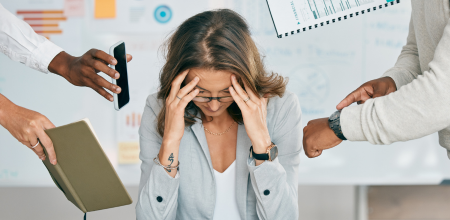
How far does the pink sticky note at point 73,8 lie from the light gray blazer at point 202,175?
3.31 feet

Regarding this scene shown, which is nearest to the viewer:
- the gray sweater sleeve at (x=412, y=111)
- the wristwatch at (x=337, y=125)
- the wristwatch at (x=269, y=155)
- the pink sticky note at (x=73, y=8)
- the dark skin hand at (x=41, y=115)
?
the gray sweater sleeve at (x=412, y=111)

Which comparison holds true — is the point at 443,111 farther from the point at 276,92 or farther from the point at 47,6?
the point at 47,6

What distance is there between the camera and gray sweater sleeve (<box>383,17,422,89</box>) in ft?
3.29

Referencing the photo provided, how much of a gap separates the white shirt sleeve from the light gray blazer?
47cm

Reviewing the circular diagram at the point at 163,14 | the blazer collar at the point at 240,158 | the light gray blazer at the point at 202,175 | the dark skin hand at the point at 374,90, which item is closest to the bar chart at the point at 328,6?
the dark skin hand at the point at 374,90

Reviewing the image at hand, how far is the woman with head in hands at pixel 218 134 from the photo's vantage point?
42.6 inches

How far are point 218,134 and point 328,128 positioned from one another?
56 centimetres

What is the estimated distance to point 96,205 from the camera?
1.04 metres

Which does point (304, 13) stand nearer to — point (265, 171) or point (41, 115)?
point (265, 171)

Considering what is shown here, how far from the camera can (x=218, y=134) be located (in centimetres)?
131

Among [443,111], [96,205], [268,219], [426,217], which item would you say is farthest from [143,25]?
[426,217]

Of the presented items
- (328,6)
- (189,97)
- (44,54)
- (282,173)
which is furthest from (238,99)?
(44,54)

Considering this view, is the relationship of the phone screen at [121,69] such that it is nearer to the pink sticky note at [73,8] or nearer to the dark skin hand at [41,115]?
the dark skin hand at [41,115]

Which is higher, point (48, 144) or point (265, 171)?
point (48, 144)
